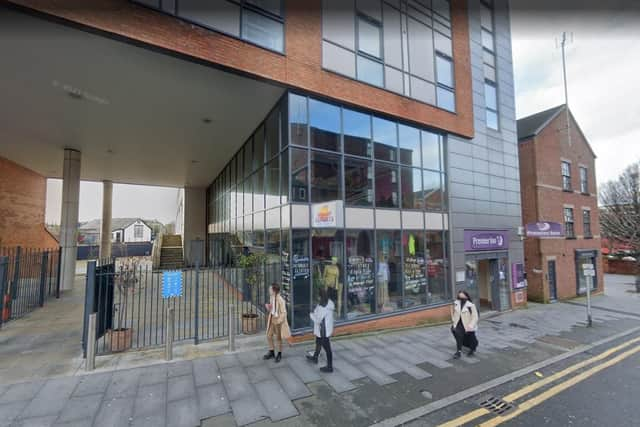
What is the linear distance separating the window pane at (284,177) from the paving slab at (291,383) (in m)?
4.25

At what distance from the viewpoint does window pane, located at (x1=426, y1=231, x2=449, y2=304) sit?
10.4 meters

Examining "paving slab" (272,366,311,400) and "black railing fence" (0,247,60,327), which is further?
"black railing fence" (0,247,60,327)

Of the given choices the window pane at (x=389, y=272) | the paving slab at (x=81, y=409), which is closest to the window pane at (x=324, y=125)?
the window pane at (x=389, y=272)

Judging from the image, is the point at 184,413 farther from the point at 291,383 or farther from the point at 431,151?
the point at 431,151

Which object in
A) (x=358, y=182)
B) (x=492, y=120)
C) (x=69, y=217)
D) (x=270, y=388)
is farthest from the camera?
(x=492, y=120)

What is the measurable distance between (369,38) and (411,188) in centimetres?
548

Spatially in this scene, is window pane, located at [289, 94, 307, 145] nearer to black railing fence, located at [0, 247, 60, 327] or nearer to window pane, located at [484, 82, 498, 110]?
black railing fence, located at [0, 247, 60, 327]

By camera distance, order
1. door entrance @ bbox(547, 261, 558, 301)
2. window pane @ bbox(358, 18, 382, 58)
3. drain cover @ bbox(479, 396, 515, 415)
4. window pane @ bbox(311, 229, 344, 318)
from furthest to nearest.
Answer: door entrance @ bbox(547, 261, 558, 301), window pane @ bbox(358, 18, 382, 58), window pane @ bbox(311, 229, 344, 318), drain cover @ bbox(479, 396, 515, 415)

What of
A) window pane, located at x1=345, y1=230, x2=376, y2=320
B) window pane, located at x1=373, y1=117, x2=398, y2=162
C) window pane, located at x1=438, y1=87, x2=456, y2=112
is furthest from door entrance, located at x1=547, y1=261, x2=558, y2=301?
window pane, located at x1=345, y1=230, x2=376, y2=320

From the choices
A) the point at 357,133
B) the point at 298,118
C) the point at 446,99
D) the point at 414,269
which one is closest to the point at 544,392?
the point at 414,269

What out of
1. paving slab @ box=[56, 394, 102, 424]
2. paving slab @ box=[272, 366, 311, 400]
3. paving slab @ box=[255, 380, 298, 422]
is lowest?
paving slab @ box=[272, 366, 311, 400]

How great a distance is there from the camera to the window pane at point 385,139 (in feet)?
31.2

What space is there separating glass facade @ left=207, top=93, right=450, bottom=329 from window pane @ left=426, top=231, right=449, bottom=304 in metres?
0.04

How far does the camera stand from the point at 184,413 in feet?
→ 13.4
